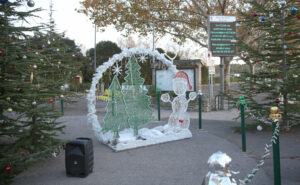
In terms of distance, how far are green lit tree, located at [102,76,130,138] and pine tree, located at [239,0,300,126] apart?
4.04m

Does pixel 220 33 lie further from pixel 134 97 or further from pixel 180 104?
pixel 134 97

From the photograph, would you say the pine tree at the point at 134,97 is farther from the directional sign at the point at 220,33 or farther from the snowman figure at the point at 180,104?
the directional sign at the point at 220,33

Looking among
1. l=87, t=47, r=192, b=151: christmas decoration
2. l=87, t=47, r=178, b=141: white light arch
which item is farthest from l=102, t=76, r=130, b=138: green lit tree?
l=87, t=47, r=178, b=141: white light arch

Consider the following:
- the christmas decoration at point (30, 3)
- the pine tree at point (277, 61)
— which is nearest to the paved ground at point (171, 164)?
the pine tree at point (277, 61)

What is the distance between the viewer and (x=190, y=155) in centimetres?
576

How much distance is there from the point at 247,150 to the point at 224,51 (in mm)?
8204

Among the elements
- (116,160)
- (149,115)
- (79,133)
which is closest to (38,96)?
(116,160)

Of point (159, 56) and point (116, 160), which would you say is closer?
point (116, 160)

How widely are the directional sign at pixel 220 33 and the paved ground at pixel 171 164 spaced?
6.71 metres

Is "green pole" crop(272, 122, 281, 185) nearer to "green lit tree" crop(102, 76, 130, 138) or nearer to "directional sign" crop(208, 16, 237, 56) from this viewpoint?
"green lit tree" crop(102, 76, 130, 138)

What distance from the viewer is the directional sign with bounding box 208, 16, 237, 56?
13.0 m

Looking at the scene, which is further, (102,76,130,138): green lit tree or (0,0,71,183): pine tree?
(102,76,130,138): green lit tree

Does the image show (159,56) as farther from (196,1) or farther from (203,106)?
(196,1)

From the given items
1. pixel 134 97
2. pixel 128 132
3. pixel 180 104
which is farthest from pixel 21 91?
pixel 180 104
